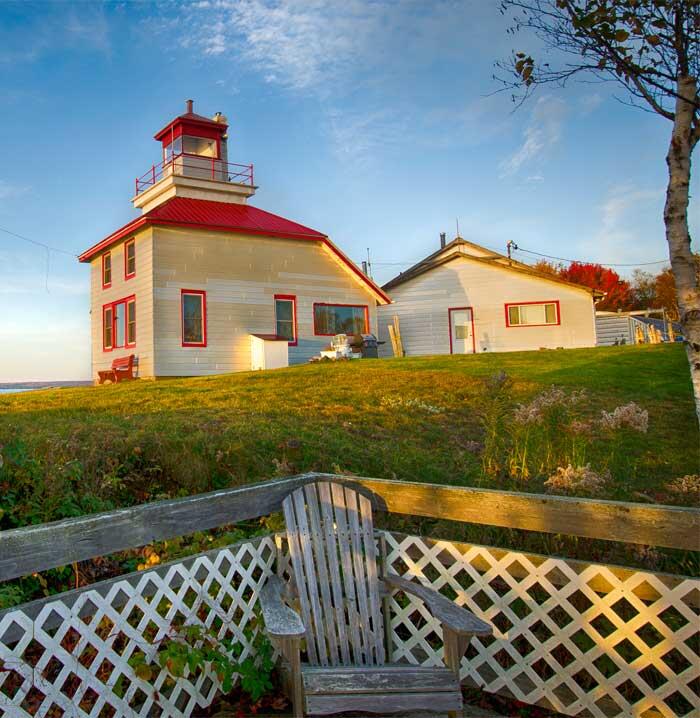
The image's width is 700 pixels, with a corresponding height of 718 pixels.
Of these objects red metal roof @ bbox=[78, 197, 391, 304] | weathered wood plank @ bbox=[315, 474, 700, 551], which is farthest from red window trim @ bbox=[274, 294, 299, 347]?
weathered wood plank @ bbox=[315, 474, 700, 551]

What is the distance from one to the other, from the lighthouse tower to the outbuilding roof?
7.18m

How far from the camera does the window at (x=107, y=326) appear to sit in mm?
20641

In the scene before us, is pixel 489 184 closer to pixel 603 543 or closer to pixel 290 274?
pixel 290 274

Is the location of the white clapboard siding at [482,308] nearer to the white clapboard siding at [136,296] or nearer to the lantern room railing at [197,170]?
the lantern room railing at [197,170]

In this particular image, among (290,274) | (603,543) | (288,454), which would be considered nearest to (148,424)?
(288,454)

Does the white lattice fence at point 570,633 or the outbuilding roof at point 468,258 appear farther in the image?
the outbuilding roof at point 468,258

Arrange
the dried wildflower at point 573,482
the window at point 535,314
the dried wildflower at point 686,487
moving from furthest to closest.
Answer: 1. the window at point 535,314
2. the dried wildflower at point 686,487
3. the dried wildflower at point 573,482

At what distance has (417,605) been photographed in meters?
3.35

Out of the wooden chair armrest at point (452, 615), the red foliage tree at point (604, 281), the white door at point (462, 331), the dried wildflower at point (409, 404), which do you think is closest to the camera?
the wooden chair armrest at point (452, 615)

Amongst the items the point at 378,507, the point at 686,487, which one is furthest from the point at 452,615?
the point at 686,487

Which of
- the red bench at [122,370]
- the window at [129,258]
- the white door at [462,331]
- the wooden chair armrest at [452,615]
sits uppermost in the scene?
the window at [129,258]

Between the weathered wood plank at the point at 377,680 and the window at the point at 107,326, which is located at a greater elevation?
the window at the point at 107,326

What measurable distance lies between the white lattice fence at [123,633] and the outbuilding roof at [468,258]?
21.7 m

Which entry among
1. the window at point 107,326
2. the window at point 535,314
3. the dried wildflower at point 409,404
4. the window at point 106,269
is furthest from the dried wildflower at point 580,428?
the window at point 106,269
